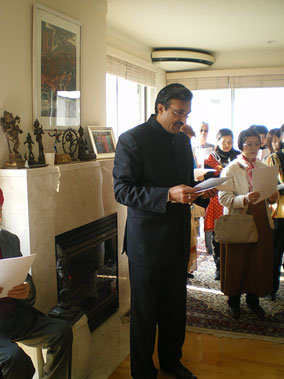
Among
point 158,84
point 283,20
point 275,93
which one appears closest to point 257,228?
point 283,20

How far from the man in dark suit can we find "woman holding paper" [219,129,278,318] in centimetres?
70

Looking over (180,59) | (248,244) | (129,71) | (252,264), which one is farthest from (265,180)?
(180,59)

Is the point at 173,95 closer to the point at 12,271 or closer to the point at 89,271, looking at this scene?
the point at 12,271

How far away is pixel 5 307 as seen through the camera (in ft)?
6.24

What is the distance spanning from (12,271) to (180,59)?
16.4ft

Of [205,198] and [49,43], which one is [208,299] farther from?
[49,43]

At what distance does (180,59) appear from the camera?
239 inches

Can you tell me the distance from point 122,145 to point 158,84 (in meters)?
4.74

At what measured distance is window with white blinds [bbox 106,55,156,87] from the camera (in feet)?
15.8

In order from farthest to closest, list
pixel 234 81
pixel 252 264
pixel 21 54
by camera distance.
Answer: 1. pixel 234 81
2. pixel 252 264
3. pixel 21 54

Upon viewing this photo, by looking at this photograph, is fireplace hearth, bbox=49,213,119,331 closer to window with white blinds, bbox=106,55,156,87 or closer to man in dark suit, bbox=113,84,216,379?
man in dark suit, bbox=113,84,216,379

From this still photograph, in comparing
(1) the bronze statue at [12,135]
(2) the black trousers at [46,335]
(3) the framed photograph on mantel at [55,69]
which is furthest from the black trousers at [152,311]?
(3) the framed photograph on mantel at [55,69]

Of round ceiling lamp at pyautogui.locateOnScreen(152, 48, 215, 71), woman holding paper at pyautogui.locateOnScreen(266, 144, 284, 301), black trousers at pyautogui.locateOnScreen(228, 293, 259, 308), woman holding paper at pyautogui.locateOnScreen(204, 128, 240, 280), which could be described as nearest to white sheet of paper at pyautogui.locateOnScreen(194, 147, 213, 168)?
woman holding paper at pyautogui.locateOnScreen(204, 128, 240, 280)

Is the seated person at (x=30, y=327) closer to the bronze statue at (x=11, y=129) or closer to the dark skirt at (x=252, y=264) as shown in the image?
the bronze statue at (x=11, y=129)
